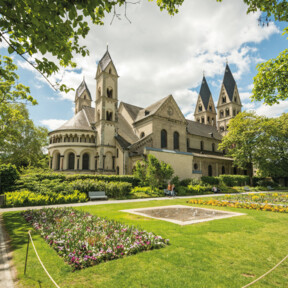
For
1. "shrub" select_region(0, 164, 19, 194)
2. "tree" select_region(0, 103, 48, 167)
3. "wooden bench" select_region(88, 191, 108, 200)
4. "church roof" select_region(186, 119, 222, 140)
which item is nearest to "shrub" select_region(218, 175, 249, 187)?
"church roof" select_region(186, 119, 222, 140)

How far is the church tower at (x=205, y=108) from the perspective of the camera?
65750 mm

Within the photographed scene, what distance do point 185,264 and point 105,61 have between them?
38.2m

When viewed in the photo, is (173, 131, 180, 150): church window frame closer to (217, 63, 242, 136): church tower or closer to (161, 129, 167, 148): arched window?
(161, 129, 167, 148): arched window

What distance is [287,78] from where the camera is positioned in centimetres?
909

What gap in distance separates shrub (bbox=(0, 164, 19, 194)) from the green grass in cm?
1217

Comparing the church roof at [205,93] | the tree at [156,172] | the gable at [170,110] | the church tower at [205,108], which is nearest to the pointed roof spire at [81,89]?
the gable at [170,110]

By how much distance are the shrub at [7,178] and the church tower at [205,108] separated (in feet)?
193

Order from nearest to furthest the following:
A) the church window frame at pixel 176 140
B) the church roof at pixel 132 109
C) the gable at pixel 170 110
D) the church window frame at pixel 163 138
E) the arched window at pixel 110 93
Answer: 1. the church window frame at pixel 163 138
2. the gable at pixel 170 110
3. the arched window at pixel 110 93
4. the church window frame at pixel 176 140
5. the church roof at pixel 132 109

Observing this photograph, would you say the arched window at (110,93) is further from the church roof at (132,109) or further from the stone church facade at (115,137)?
the church roof at (132,109)

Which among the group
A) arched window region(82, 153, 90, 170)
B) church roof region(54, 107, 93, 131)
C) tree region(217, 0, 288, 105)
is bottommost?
arched window region(82, 153, 90, 170)

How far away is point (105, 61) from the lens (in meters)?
36.8

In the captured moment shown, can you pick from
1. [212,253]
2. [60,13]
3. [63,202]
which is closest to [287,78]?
[212,253]

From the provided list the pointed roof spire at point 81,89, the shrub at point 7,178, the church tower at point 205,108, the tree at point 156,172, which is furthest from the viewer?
the church tower at point 205,108

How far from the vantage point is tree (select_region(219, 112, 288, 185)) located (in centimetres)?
3653
